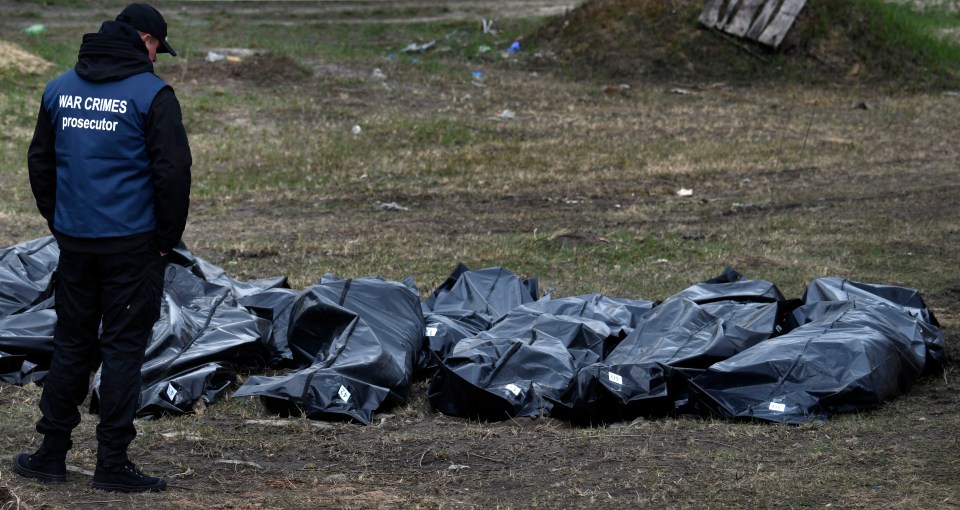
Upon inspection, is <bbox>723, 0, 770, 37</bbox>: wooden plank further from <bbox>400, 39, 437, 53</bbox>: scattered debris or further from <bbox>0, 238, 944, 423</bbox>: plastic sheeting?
<bbox>0, 238, 944, 423</bbox>: plastic sheeting

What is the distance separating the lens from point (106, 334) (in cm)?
391

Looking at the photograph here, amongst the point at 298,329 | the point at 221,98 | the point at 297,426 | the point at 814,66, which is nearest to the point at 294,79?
the point at 221,98

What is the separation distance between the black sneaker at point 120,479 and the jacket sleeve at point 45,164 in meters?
0.89

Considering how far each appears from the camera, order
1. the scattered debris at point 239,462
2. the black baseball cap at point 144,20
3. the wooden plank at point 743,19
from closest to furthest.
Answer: the black baseball cap at point 144,20, the scattered debris at point 239,462, the wooden plank at point 743,19

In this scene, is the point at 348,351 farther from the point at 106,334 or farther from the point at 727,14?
the point at 727,14

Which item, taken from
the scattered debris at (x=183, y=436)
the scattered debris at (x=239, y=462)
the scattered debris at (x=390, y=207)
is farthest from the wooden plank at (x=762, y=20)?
the scattered debris at (x=239, y=462)

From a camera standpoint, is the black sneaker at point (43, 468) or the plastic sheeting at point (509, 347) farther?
the plastic sheeting at point (509, 347)

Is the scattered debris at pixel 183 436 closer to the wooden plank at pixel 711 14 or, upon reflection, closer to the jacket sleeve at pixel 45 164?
the jacket sleeve at pixel 45 164

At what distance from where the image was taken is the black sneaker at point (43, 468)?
4.00 m

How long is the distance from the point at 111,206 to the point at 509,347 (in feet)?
7.62

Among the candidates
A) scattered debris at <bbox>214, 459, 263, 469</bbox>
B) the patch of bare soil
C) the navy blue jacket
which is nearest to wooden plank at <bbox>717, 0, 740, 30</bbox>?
the patch of bare soil

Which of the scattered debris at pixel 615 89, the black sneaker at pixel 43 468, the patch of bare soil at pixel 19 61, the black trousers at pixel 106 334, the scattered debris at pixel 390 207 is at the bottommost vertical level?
the scattered debris at pixel 390 207

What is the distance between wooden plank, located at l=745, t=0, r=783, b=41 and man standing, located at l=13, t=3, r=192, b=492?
14.5 meters

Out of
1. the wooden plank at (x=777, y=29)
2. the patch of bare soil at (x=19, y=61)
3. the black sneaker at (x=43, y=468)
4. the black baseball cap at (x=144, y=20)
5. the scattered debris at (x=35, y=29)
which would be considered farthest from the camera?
the scattered debris at (x=35, y=29)
